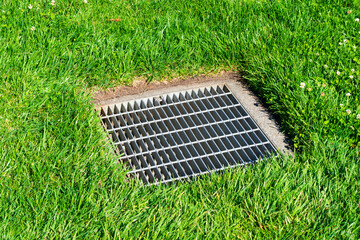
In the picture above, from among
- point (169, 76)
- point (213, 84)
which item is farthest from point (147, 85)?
point (213, 84)

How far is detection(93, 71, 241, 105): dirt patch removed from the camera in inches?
137

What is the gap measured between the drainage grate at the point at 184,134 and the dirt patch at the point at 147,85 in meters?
0.11

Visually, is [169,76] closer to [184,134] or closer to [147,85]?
[147,85]

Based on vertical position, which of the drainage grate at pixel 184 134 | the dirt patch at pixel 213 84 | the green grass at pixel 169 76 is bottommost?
the drainage grate at pixel 184 134

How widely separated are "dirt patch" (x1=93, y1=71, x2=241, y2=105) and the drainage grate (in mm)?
108

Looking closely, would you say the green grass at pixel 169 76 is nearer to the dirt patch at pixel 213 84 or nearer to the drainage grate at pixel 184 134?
the dirt patch at pixel 213 84

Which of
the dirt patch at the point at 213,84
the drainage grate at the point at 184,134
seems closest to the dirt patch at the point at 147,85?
the dirt patch at the point at 213,84

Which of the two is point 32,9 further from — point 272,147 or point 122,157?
point 272,147

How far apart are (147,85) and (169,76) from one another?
0.70ft

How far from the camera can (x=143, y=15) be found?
4055mm

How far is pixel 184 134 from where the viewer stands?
10.6ft

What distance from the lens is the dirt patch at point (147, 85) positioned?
3469 millimetres

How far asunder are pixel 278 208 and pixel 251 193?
0.19m

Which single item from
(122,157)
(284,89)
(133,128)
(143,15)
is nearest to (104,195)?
(122,157)
